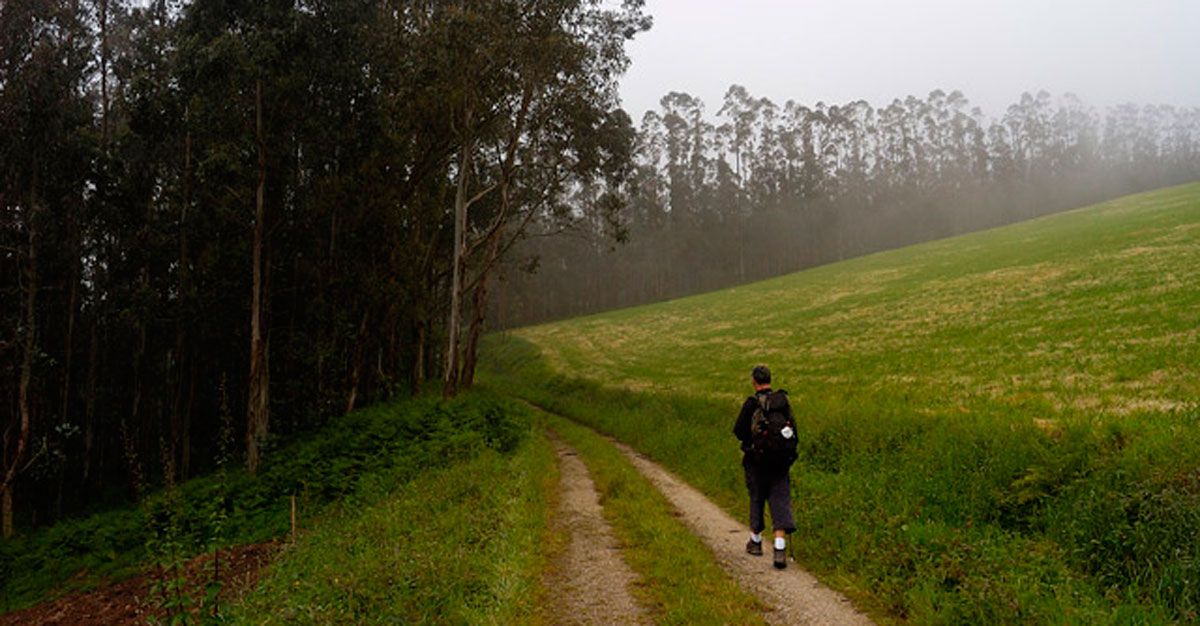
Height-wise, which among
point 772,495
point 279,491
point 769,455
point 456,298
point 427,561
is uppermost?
point 456,298

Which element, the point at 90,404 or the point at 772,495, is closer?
the point at 772,495

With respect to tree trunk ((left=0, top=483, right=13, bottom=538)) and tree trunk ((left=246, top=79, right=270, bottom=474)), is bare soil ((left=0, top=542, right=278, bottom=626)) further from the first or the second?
tree trunk ((left=0, top=483, right=13, bottom=538))

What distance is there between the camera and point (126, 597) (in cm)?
1355

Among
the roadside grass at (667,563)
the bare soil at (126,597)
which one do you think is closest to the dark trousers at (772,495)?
the roadside grass at (667,563)

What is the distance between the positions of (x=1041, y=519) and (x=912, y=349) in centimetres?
1545

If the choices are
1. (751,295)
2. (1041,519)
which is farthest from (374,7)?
(751,295)

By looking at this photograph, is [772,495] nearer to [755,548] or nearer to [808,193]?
[755,548]

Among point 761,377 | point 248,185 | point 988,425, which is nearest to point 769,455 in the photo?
point 761,377

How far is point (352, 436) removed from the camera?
64.7ft

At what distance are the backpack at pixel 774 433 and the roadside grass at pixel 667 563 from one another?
59.2 inches

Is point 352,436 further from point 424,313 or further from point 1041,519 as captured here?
point 1041,519

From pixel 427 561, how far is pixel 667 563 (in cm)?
286

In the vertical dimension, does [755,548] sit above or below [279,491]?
above

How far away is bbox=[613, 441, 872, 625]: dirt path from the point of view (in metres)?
6.37
